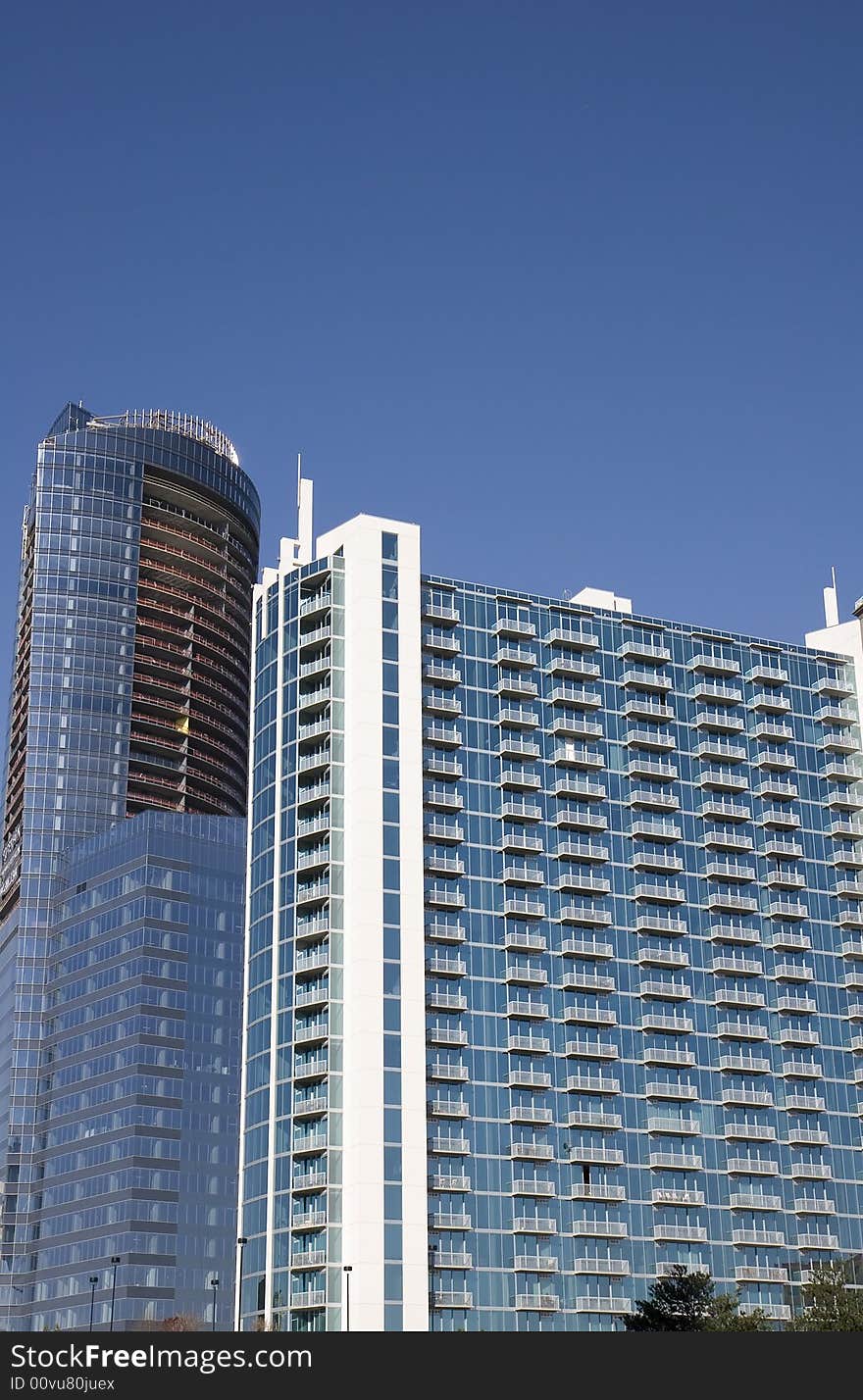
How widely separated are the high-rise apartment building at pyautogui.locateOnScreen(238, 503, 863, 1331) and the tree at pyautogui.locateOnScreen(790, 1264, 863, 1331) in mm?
7028

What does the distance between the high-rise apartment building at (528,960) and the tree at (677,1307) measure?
29.4 ft

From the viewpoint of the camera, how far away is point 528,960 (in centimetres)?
15325

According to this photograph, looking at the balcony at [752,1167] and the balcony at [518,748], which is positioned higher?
the balcony at [518,748]

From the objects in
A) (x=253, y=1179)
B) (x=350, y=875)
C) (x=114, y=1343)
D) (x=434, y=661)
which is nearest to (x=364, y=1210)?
(x=253, y=1179)

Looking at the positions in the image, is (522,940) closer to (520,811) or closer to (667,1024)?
(520,811)

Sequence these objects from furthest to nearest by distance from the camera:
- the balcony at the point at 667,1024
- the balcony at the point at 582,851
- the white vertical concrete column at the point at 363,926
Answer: the balcony at the point at 582,851, the balcony at the point at 667,1024, the white vertical concrete column at the point at 363,926

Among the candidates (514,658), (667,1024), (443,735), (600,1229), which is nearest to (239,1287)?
(600,1229)

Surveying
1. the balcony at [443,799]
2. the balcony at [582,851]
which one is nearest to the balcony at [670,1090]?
the balcony at [582,851]

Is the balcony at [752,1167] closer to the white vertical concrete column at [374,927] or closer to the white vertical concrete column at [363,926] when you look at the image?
the white vertical concrete column at [374,927]

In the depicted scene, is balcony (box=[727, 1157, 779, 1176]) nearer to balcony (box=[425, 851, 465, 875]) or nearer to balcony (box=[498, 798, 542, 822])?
balcony (box=[498, 798, 542, 822])

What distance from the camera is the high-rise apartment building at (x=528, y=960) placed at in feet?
463

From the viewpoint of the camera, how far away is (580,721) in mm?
163750

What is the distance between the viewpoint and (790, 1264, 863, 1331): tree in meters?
123

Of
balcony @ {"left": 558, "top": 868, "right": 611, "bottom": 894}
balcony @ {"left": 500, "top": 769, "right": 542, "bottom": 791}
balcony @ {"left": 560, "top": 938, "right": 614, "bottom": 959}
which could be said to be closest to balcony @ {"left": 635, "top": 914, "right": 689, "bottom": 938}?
balcony @ {"left": 560, "top": 938, "right": 614, "bottom": 959}
